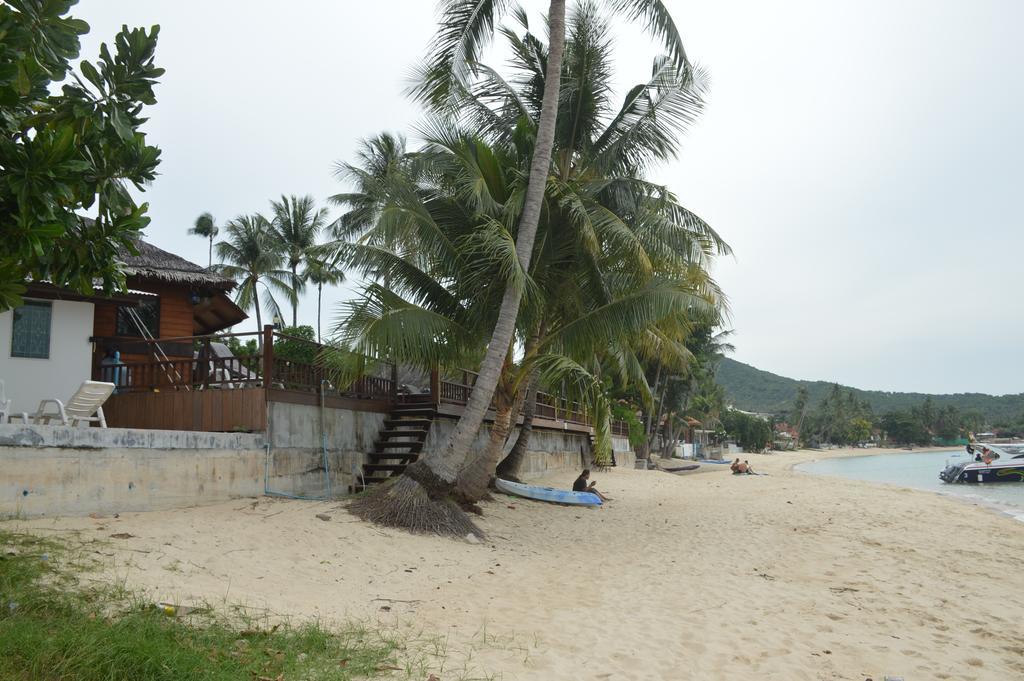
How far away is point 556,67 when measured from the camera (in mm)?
11547

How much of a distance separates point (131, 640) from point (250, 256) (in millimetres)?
35350

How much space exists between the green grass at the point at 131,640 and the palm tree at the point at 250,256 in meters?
32.6

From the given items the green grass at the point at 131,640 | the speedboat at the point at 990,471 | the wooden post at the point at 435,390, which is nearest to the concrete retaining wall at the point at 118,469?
the green grass at the point at 131,640

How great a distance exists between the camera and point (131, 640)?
13.1ft

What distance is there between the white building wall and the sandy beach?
149 inches

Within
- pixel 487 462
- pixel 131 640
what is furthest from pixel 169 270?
pixel 131 640

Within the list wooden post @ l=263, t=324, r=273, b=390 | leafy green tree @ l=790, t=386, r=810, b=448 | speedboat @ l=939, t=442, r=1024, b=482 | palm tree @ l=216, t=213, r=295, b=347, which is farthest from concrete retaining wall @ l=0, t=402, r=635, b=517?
leafy green tree @ l=790, t=386, r=810, b=448

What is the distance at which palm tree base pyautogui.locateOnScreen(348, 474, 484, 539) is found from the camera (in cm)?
991

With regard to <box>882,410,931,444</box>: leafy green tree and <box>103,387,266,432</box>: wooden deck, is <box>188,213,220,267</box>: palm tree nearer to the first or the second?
<box>103,387,266,432</box>: wooden deck

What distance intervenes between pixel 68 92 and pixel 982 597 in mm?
10537

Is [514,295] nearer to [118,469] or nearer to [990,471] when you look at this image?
[118,469]

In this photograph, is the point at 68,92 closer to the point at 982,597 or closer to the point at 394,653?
the point at 394,653

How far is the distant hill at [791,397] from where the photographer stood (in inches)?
5344

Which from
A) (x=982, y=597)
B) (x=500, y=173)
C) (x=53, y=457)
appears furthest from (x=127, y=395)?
Answer: (x=982, y=597)
